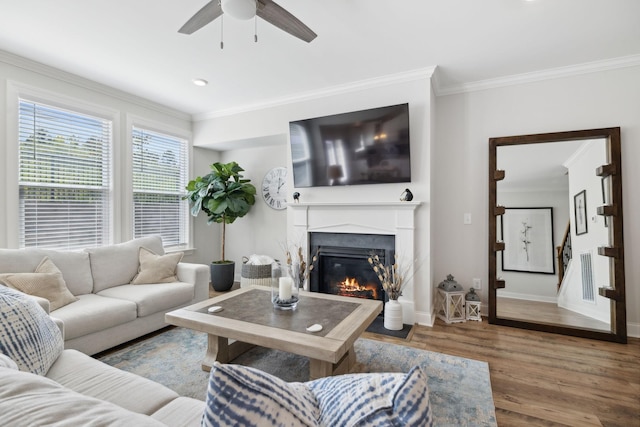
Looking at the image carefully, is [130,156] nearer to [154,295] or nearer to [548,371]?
[154,295]

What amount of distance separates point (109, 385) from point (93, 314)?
4.41 ft

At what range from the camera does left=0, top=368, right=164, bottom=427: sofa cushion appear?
0.55 m

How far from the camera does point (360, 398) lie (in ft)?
1.98

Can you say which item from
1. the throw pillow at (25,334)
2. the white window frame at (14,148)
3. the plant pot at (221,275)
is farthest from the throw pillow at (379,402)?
A: the plant pot at (221,275)

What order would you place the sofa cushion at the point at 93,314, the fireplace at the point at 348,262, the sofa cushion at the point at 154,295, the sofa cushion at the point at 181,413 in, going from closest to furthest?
the sofa cushion at the point at 181,413
the sofa cushion at the point at 93,314
the sofa cushion at the point at 154,295
the fireplace at the point at 348,262

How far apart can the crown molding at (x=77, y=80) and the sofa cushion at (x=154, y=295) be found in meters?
2.25

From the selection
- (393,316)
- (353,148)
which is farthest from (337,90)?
(393,316)

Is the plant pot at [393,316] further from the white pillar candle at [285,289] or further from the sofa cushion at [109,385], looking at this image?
the sofa cushion at [109,385]

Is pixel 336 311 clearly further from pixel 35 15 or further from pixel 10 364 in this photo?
pixel 35 15

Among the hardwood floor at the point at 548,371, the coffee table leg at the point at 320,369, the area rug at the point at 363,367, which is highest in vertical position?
the coffee table leg at the point at 320,369

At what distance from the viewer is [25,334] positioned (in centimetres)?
122

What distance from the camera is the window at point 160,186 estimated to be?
4.05 meters

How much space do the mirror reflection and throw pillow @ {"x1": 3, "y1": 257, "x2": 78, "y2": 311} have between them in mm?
3968

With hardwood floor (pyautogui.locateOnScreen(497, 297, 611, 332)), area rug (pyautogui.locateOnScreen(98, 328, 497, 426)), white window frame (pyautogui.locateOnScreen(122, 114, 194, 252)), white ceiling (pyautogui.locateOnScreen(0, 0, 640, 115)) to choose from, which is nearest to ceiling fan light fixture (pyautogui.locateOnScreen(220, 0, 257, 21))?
white ceiling (pyautogui.locateOnScreen(0, 0, 640, 115))
